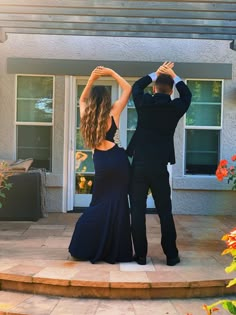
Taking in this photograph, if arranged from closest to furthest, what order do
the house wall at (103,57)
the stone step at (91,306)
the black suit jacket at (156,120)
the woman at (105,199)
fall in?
the stone step at (91,306) → the black suit jacket at (156,120) → the woman at (105,199) → the house wall at (103,57)

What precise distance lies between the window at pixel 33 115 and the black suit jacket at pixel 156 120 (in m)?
3.07

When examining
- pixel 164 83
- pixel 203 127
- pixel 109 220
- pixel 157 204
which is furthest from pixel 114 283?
pixel 203 127

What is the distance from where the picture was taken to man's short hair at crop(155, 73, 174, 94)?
13.3 feet

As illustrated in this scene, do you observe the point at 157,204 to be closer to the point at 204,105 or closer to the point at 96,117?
the point at 96,117

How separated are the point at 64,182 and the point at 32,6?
2895 millimetres

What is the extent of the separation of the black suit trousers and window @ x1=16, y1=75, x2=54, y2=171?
3.10 metres

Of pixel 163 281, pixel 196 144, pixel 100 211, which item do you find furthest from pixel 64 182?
pixel 163 281

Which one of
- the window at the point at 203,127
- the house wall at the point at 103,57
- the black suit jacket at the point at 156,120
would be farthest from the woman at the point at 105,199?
the window at the point at 203,127

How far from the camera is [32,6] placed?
16.0ft

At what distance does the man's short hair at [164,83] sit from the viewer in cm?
406

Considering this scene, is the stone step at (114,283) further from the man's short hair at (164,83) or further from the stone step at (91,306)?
the man's short hair at (164,83)

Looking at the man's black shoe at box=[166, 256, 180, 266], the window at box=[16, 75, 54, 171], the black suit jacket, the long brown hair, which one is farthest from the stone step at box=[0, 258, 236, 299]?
the window at box=[16, 75, 54, 171]

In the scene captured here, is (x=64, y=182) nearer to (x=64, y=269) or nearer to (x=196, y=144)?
(x=196, y=144)

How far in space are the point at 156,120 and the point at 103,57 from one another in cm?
307
